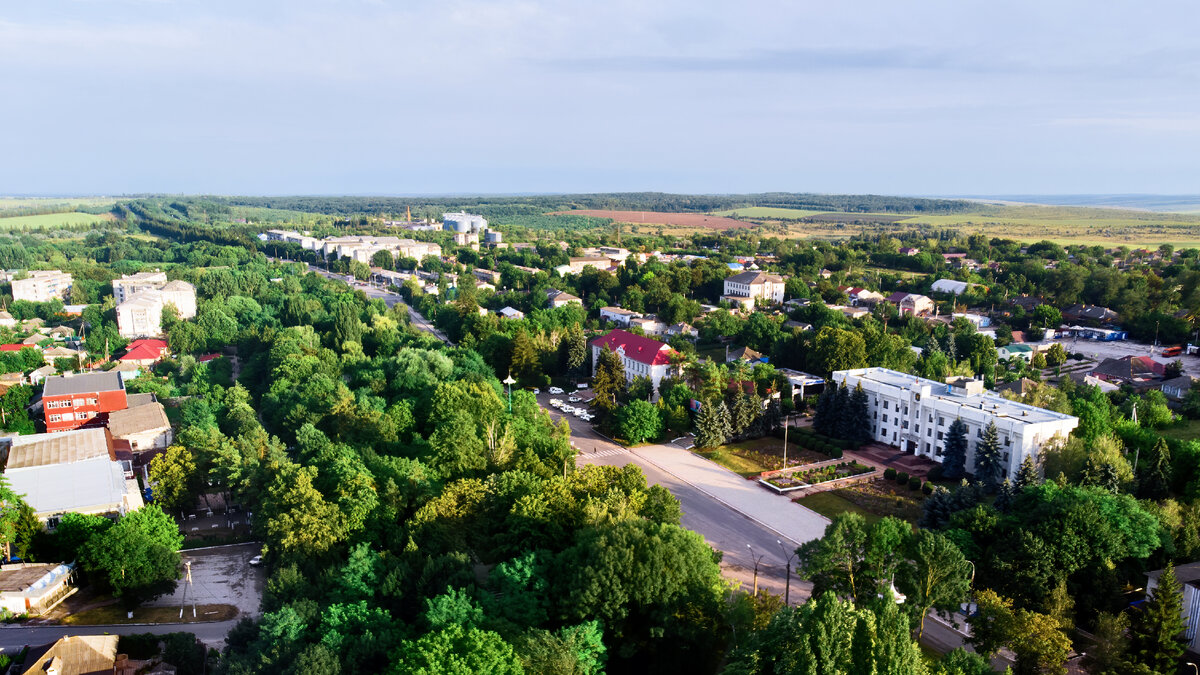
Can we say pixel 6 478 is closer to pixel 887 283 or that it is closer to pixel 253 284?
pixel 253 284

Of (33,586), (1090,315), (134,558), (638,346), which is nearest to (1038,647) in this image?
(134,558)

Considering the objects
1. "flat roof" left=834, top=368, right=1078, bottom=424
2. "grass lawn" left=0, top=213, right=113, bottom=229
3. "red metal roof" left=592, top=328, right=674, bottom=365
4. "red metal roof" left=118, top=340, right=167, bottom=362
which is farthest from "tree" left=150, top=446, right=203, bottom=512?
"grass lawn" left=0, top=213, right=113, bottom=229

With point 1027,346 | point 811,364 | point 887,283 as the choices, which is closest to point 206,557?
point 811,364

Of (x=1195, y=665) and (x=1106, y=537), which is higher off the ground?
(x=1106, y=537)

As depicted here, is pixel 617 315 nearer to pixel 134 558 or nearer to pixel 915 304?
pixel 915 304

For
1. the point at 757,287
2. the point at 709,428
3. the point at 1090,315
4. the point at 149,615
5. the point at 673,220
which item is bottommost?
the point at 149,615

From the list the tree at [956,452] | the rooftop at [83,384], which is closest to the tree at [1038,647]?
the tree at [956,452]
